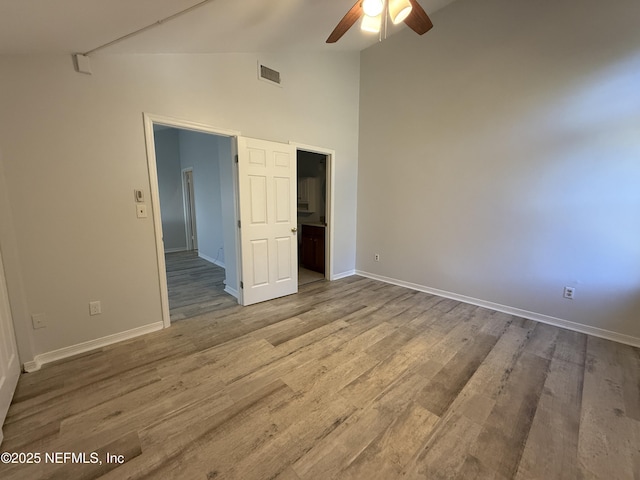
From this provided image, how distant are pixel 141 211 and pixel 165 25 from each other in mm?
1520

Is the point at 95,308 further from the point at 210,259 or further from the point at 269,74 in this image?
the point at 210,259

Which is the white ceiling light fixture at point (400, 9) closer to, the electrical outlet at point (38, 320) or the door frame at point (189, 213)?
the electrical outlet at point (38, 320)

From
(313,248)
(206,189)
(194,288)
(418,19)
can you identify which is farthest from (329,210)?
(206,189)

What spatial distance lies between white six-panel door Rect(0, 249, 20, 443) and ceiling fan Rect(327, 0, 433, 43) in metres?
3.14

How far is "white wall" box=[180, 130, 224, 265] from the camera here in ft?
16.1

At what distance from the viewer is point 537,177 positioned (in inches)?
110

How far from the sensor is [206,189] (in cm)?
529

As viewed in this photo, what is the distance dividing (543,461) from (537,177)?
8.56ft

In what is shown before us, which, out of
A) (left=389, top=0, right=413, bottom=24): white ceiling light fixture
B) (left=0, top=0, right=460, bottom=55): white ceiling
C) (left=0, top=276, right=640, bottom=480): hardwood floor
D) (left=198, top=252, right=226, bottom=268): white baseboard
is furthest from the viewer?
(left=198, top=252, right=226, bottom=268): white baseboard

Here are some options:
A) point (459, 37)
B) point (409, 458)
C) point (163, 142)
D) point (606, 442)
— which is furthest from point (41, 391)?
point (163, 142)

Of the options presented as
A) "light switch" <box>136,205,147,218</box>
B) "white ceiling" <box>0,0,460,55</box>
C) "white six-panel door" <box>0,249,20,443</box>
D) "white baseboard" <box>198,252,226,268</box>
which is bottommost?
"white baseboard" <box>198,252,226,268</box>

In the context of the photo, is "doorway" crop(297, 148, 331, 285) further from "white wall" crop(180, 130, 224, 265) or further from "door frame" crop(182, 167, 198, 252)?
"door frame" crop(182, 167, 198, 252)

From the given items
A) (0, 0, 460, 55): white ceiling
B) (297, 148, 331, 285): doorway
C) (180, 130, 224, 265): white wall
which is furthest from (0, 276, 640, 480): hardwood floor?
(180, 130, 224, 265): white wall

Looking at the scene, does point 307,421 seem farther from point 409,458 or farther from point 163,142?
point 163,142
